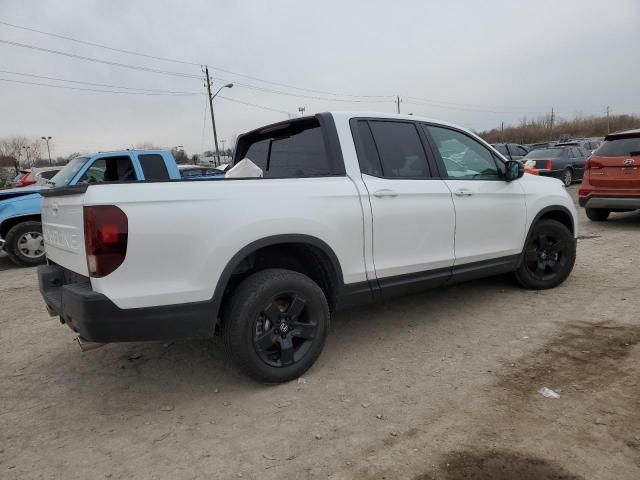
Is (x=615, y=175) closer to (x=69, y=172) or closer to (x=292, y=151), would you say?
(x=292, y=151)

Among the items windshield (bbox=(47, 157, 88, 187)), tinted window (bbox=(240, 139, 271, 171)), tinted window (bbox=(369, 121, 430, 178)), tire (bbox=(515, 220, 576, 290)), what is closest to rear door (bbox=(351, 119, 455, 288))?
tinted window (bbox=(369, 121, 430, 178))

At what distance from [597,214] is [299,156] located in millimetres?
8189

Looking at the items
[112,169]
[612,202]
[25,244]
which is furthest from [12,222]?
[612,202]

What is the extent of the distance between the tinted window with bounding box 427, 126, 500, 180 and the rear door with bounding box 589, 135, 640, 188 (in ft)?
16.7

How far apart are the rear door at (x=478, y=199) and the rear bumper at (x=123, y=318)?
2347 millimetres

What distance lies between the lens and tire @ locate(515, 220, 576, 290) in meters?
5.04

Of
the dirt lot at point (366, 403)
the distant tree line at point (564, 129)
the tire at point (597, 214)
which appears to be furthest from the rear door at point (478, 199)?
the distant tree line at point (564, 129)

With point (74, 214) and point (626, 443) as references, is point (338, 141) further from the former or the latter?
point (626, 443)

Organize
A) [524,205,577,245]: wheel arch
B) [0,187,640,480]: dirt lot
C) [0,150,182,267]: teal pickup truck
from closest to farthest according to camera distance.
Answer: [0,187,640,480]: dirt lot
[524,205,577,245]: wheel arch
[0,150,182,267]: teal pickup truck

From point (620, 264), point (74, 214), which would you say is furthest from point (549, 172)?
point (74, 214)

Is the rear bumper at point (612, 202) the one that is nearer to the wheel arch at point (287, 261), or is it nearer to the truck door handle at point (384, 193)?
the truck door handle at point (384, 193)

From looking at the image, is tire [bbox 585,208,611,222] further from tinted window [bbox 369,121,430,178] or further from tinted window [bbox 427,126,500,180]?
tinted window [bbox 369,121,430,178]

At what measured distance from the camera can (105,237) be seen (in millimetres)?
2658

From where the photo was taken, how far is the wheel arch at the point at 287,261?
2996 mm
